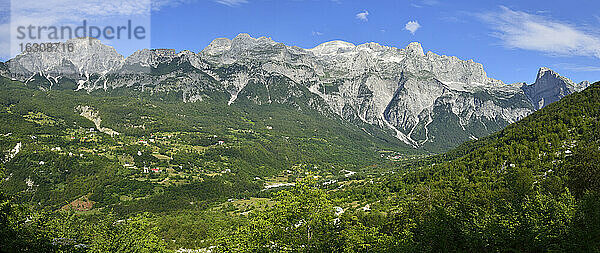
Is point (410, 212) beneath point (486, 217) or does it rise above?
beneath

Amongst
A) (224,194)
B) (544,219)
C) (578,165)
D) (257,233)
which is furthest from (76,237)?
(224,194)

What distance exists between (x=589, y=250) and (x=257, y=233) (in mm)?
27687

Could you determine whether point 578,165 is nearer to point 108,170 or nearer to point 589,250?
point 589,250

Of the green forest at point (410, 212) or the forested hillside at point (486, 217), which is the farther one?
the green forest at point (410, 212)

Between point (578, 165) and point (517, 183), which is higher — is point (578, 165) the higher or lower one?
the higher one

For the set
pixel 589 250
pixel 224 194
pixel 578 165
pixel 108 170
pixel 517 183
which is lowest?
pixel 224 194

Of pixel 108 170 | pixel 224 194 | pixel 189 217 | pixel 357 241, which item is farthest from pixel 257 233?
pixel 108 170

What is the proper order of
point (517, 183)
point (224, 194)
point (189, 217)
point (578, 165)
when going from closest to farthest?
point (578, 165) → point (517, 183) → point (189, 217) → point (224, 194)

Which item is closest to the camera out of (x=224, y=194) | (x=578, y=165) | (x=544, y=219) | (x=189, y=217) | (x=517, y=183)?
(x=544, y=219)

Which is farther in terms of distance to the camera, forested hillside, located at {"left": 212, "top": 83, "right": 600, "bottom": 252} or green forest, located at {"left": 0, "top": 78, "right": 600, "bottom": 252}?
green forest, located at {"left": 0, "top": 78, "right": 600, "bottom": 252}

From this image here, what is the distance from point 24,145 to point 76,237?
177m

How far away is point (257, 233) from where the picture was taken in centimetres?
2692

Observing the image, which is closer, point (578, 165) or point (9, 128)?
point (578, 165)

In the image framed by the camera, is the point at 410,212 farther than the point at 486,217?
Yes
